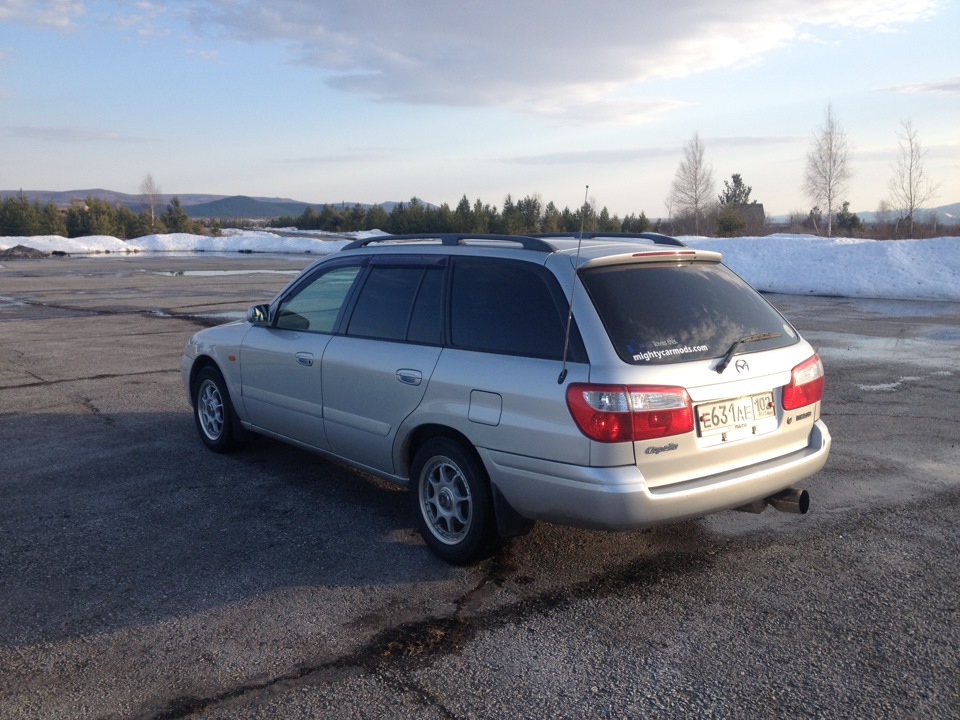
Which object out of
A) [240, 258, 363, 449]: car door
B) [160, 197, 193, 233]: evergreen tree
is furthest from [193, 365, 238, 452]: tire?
[160, 197, 193, 233]: evergreen tree

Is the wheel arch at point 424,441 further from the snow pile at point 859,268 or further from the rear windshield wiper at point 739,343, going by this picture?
the snow pile at point 859,268

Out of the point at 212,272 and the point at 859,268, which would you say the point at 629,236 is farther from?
the point at 212,272

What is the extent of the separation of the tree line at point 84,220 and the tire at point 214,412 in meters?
65.0

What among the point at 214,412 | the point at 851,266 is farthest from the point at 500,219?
the point at 214,412

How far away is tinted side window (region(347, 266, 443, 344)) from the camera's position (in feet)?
15.6

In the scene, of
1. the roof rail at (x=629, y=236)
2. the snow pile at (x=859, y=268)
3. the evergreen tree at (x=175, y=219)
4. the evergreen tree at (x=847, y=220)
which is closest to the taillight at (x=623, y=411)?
the roof rail at (x=629, y=236)

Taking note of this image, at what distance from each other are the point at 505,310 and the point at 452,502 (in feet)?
3.46

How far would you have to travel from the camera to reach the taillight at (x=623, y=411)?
374 centimetres

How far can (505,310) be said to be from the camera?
4.36m

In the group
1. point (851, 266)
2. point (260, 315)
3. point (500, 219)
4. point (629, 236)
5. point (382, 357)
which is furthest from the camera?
point (500, 219)

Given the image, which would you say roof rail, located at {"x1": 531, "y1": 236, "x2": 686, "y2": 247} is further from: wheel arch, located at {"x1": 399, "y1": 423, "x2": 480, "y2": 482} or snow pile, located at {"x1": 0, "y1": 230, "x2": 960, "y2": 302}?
snow pile, located at {"x1": 0, "y1": 230, "x2": 960, "y2": 302}

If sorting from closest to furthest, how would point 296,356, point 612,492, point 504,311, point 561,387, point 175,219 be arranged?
1. point 612,492
2. point 561,387
3. point 504,311
4. point 296,356
5. point 175,219

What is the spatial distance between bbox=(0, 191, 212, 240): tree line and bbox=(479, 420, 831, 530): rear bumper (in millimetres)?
68588

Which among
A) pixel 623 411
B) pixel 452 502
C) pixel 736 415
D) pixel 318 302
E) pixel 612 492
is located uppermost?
pixel 318 302
